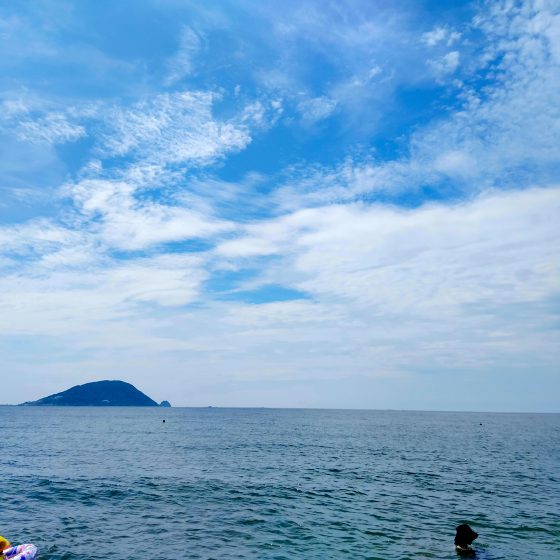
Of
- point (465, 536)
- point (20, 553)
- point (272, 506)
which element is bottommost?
point (272, 506)

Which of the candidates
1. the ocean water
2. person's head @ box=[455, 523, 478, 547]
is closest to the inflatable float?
the ocean water

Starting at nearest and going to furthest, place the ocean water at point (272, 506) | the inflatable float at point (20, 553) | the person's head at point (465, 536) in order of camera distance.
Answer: the inflatable float at point (20, 553)
the person's head at point (465, 536)
the ocean water at point (272, 506)

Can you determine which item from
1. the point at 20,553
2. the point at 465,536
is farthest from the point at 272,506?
the point at 20,553

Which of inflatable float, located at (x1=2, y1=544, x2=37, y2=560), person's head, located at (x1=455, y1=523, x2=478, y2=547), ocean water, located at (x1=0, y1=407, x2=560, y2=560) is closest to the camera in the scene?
inflatable float, located at (x1=2, y1=544, x2=37, y2=560)

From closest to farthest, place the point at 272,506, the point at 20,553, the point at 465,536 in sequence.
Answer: the point at 20,553, the point at 465,536, the point at 272,506

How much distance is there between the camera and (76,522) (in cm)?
3281

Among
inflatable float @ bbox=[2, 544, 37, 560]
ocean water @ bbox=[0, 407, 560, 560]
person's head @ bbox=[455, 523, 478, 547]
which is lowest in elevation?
ocean water @ bbox=[0, 407, 560, 560]

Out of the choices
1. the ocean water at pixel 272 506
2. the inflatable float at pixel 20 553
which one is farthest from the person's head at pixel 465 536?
the inflatable float at pixel 20 553

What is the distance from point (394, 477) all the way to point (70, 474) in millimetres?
37469

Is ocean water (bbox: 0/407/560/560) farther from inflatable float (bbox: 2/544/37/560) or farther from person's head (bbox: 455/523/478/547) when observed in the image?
inflatable float (bbox: 2/544/37/560)

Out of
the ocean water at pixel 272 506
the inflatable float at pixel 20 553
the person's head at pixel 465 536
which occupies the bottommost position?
the ocean water at pixel 272 506

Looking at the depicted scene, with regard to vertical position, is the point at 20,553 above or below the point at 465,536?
above

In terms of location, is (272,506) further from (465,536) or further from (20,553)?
(20,553)

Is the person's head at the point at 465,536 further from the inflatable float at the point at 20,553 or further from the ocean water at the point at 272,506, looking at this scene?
the inflatable float at the point at 20,553
